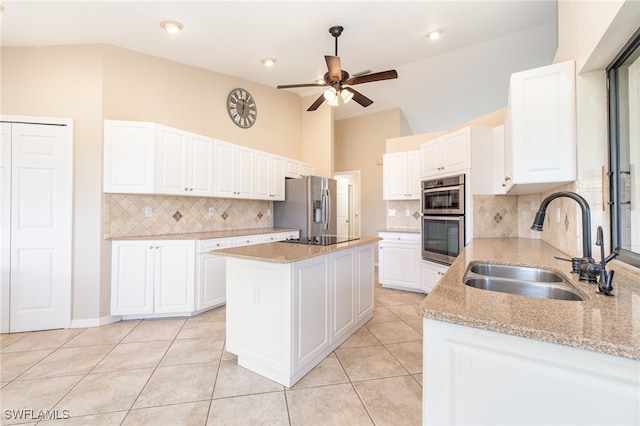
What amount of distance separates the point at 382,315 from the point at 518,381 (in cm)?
250

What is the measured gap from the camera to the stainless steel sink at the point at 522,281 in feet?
4.20

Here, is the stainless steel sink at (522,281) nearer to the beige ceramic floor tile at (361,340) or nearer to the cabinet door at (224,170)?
the beige ceramic floor tile at (361,340)

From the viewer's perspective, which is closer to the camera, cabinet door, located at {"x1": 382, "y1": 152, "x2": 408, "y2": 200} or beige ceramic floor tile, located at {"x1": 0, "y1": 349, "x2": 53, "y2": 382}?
beige ceramic floor tile, located at {"x1": 0, "y1": 349, "x2": 53, "y2": 382}

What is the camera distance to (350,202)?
6.71 m

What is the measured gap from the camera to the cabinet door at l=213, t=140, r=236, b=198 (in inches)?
148

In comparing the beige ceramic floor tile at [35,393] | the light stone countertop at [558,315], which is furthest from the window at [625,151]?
the beige ceramic floor tile at [35,393]

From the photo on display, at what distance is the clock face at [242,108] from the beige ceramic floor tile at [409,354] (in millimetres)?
3772

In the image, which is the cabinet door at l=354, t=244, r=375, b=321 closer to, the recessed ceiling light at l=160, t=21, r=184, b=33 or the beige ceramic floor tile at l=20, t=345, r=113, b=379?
the beige ceramic floor tile at l=20, t=345, r=113, b=379

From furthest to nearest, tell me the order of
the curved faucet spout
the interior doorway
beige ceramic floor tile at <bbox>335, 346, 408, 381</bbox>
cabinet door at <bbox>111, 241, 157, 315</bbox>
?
the interior doorway → cabinet door at <bbox>111, 241, 157, 315</bbox> → beige ceramic floor tile at <bbox>335, 346, 408, 381</bbox> → the curved faucet spout

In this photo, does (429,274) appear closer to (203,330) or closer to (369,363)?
(369,363)

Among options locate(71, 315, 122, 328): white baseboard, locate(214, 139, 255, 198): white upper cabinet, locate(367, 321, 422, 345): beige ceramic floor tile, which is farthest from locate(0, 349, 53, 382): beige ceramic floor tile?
locate(367, 321, 422, 345): beige ceramic floor tile

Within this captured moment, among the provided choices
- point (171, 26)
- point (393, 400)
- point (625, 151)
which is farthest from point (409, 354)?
point (171, 26)

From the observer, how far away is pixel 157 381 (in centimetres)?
196

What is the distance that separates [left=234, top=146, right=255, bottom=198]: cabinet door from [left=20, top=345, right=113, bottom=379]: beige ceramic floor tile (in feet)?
7.52
